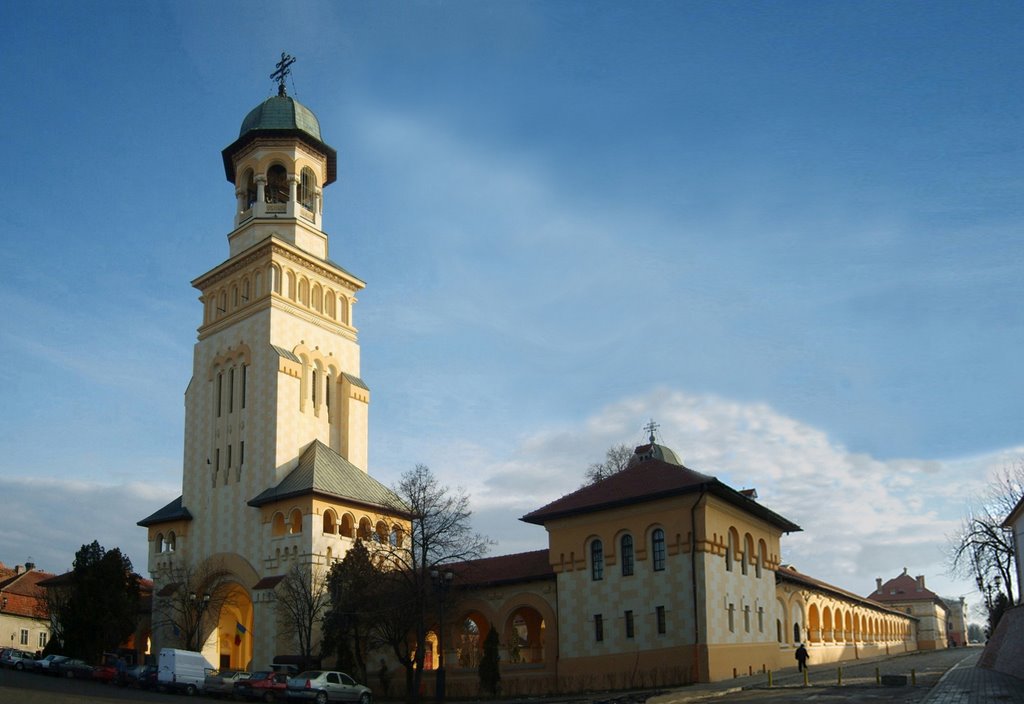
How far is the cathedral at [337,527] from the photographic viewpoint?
123ft

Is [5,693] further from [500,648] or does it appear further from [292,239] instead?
[292,239]

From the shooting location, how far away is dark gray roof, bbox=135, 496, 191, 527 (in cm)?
5106

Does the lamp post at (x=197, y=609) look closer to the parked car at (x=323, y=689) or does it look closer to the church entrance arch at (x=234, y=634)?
the church entrance arch at (x=234, y=634)

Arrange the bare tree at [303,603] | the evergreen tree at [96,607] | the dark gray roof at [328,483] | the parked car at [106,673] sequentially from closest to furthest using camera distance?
the parked car at [106,673]
the bare tree at [303,603]
the evergreen tree at [96,607]
the dark gray roof at [328,483]

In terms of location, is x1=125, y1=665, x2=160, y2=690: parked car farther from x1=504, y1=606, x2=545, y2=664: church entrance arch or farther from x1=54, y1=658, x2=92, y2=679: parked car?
x1=504, y1=606, x2=545, y2=664: church entrance arch

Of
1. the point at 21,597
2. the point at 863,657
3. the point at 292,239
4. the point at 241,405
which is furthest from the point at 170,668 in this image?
the point at 863,657

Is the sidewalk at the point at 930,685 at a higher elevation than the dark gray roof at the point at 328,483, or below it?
below

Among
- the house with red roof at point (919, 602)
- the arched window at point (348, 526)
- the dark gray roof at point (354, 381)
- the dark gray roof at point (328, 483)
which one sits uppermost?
the dark gray roof at point (354, 381)

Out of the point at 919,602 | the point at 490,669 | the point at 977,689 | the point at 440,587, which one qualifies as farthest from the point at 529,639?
the point at 919,602

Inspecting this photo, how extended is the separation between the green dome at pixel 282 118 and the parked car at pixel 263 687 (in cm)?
3080

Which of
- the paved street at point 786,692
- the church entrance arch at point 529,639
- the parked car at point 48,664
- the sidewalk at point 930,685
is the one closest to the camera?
the sidewalk at point 930,685

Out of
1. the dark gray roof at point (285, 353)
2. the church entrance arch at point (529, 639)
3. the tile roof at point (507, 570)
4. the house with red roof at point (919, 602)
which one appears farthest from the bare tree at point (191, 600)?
the house with red roof at point (919, 602)

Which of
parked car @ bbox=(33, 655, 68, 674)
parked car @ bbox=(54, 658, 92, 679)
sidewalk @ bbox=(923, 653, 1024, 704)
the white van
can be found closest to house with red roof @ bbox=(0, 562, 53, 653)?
parked car @ bbox=(33, 655, 68, 674)

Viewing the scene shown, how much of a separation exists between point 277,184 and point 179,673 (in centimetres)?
2894
